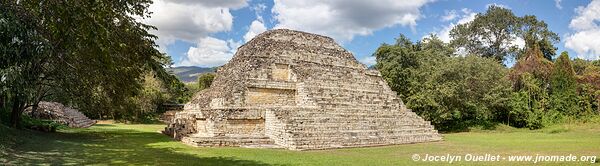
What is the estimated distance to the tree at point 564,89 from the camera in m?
26.5

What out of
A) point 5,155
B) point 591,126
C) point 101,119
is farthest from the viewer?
point 101,119

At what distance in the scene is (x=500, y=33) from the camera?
4166cm

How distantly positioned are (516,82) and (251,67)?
65.3ft

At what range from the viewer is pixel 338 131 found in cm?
1412

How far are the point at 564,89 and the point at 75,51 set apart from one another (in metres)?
26.7

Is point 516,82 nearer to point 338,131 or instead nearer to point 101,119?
point 338,131

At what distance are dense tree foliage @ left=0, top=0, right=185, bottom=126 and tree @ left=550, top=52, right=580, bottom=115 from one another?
22638 mm

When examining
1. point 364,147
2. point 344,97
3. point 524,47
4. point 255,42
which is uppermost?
point 524,47

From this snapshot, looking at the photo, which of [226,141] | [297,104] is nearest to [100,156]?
[226,141]

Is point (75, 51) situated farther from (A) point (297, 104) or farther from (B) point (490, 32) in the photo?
(B) point (490, 32)

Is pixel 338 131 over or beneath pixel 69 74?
beneath

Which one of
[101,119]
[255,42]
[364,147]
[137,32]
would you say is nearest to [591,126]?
[364,147]

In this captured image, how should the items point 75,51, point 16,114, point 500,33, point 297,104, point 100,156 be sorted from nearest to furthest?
point 100,156, point 75,51, point 16,114, point 297,104, point 500,33

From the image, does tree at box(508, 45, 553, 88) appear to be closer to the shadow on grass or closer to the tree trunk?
the shadow on grass
